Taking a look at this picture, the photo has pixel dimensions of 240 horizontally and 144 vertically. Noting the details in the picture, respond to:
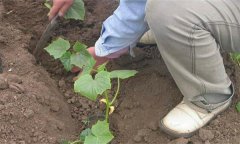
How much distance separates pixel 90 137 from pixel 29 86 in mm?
382

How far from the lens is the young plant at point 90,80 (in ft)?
5.46

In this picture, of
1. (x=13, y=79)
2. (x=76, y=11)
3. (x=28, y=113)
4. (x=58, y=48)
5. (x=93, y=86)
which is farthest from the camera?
(x=76, y=11)

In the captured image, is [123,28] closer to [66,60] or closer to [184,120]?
[66,60]

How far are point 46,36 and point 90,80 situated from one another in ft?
1.92

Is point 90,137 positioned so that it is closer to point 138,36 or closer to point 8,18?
point 138,36

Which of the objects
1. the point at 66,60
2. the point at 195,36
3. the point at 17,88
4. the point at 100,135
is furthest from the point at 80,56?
the point at 195,36

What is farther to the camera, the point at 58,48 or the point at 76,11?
the point at 76,11

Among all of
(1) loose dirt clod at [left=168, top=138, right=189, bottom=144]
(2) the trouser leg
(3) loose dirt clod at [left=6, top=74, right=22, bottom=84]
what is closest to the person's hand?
(3) loose dirt clod at [left=6, top=74, right=22, bottom=84]

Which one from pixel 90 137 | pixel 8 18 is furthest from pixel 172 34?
pixel 8 18

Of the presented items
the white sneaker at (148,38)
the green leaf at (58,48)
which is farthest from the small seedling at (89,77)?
the white sneaker at (148,38)

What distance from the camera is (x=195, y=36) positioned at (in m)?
1.69

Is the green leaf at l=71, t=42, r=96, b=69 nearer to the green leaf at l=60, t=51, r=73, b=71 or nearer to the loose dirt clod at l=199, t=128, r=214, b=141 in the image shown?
the green leaf at l=60, t=51, r=73, b=71

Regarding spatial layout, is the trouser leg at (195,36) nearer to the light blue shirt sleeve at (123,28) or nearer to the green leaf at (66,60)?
the light blue shirt sleeve at (123,28)

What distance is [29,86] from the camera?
192cm
